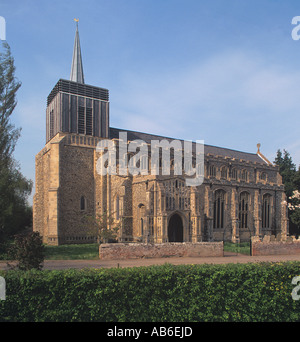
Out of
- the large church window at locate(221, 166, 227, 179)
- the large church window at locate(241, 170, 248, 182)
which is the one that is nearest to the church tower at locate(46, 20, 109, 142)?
the large church window at locate(221, 166, 227, 179)

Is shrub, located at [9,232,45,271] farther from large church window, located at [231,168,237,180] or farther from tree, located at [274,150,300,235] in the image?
tree, located at [274,150,300,235]

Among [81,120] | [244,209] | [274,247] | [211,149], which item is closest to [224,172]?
[244,209]

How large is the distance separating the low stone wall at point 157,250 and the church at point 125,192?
4839 millimetres

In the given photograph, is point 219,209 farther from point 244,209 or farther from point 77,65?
point 77,65

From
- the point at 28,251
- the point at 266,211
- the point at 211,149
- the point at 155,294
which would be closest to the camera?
the point at 155,294

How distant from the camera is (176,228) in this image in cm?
2961

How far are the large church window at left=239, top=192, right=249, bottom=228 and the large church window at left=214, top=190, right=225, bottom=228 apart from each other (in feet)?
11.2

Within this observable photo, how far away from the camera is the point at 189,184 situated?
30.1 m

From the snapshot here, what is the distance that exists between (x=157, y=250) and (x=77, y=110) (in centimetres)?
2071

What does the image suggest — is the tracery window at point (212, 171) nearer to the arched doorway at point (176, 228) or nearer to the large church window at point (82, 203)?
the arched doorway at point (176, 228)

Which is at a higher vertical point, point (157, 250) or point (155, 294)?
point (155, 294)

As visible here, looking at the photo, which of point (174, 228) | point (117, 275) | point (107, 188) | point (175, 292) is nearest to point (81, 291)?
point (117, 275)

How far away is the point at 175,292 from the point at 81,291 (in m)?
2.57
